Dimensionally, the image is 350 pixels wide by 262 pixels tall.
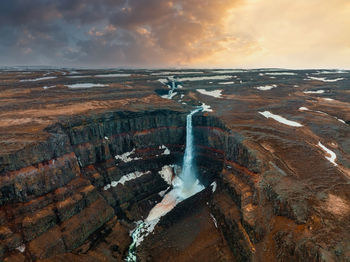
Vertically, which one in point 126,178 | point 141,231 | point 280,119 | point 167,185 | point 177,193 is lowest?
point 141,231

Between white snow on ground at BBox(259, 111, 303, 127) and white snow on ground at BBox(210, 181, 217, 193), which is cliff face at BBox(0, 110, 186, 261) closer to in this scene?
white snow on ground at BBox(210, 181, 217, 193)

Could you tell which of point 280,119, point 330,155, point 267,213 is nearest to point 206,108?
point 280,119

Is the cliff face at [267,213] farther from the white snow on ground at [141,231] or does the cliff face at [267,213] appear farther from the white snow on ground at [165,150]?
the white snow on ground at [165,150]

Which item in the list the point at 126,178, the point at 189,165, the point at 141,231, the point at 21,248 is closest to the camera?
the point at 21,248

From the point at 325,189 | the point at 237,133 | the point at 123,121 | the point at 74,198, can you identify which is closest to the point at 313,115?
the point at 237,133

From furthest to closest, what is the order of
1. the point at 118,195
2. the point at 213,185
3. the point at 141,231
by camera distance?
the point at 213,185 < the point at 118,195 < the point at 141,231

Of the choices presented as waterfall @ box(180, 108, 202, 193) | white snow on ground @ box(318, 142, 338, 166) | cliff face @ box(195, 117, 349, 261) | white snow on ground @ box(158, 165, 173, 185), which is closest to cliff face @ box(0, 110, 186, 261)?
white snow on ground @ box(158, 165, 173, 185)

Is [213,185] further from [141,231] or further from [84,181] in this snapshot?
[84,181]
